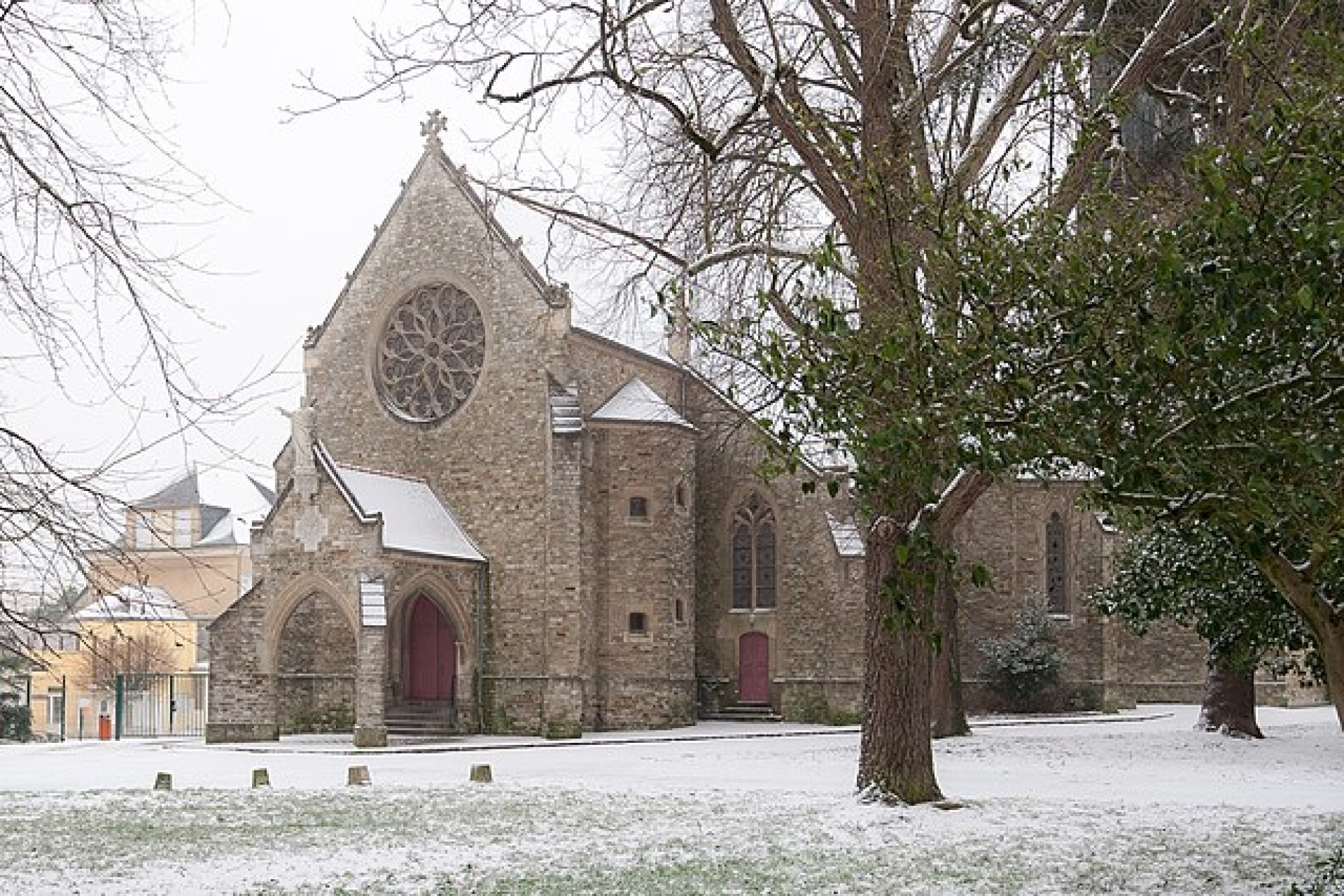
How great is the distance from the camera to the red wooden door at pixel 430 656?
32781 millimetres

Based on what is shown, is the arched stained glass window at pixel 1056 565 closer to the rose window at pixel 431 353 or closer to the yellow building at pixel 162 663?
the rose window at pixel 431 353

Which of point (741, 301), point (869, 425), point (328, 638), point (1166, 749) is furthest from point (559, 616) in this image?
point (869, 425)

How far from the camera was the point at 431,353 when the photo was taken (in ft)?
110

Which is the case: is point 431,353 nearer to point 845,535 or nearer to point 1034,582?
point 845,535

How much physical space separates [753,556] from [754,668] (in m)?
2.65

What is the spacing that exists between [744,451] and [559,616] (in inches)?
277

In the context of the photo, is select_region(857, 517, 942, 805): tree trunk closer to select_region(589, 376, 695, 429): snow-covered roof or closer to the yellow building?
select_region(589, 376, 695, 429): snow-covered roof

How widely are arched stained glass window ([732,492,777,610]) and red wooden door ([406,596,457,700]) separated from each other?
7.12 m

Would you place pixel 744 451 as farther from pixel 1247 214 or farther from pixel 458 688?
pixel 1247 214

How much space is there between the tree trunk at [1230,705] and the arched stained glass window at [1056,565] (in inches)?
484

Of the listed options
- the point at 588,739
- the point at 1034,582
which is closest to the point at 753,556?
the point at 1034,582

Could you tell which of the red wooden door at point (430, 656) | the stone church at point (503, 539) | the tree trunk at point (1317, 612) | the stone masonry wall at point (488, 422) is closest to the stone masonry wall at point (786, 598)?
the stone church at point (503, 539)

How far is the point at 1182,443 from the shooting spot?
693 centimetres

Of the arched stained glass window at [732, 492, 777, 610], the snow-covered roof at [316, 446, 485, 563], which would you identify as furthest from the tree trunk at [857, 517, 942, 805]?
the arched stained glass window at [732, 492, 777, 610]
